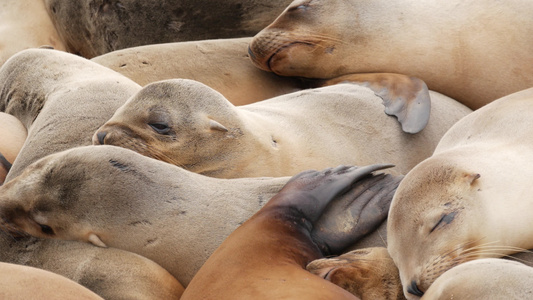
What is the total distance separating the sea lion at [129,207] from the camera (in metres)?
3.13

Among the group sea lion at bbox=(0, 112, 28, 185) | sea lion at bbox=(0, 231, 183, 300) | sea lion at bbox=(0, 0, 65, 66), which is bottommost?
sea lion at bbox=(0, 0, 65, 66)

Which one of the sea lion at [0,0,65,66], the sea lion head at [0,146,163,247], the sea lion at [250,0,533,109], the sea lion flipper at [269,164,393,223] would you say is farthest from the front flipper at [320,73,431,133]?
the sea lion at [0,0,65,66]

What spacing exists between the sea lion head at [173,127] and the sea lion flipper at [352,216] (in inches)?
30.6

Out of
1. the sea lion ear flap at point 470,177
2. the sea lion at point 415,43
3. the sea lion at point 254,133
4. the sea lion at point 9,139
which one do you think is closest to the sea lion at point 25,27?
the sea lion at point 9,139

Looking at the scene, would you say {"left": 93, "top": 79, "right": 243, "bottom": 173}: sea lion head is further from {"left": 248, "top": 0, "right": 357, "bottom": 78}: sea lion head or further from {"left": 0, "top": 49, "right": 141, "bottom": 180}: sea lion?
{"left": 248, "top": 0, "right": 357, "bottom": 78}: sea lion head

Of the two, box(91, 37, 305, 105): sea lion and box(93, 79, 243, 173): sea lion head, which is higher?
box(93, 79, 243, 173): sea lion head

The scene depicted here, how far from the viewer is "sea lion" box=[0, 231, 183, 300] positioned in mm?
2992

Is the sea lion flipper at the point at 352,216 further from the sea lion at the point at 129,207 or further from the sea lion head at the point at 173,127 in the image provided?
the sea lion head at the point at 173,127

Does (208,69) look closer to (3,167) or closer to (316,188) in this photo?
(3,167)

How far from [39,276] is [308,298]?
0.81 metres

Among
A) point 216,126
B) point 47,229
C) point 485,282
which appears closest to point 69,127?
point 216,126

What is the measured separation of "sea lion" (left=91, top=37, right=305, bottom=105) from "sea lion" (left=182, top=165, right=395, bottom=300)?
1.73m

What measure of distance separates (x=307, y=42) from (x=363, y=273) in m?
2.43

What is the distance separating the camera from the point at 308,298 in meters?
2.46
